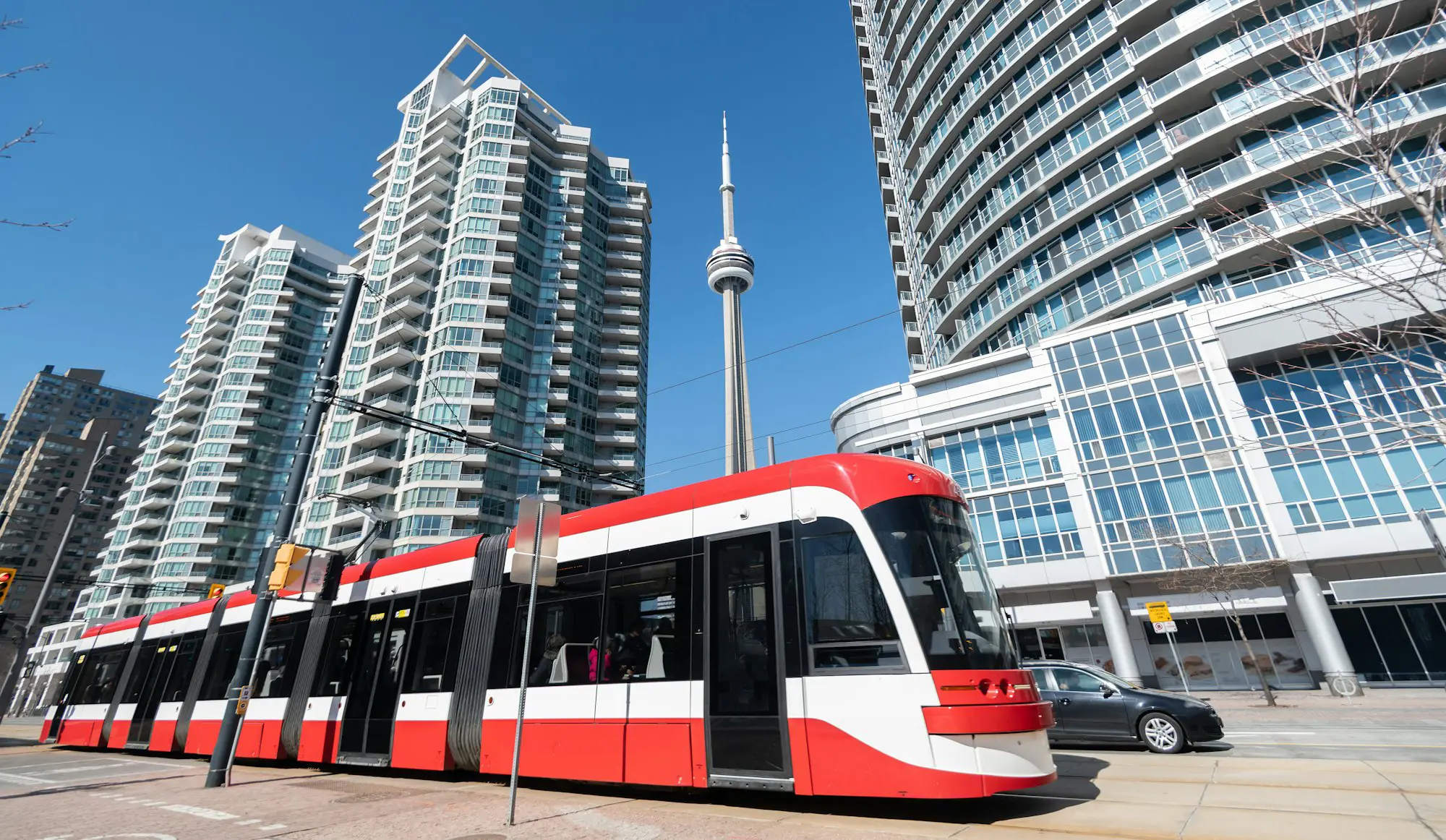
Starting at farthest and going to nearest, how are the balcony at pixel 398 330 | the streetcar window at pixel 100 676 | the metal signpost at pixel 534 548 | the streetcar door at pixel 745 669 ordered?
1. the balcony at pixel 398 330
2. the streetcar window at pixel 100 676
3. the metal signpost at pixel 534 548
4. the streetcar door at pixel 745 669

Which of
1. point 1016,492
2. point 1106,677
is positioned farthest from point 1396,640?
point 1106,677

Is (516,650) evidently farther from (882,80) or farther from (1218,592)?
(882,80)

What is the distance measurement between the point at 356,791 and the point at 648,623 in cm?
539

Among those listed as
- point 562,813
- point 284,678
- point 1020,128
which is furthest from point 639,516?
point 1020,128

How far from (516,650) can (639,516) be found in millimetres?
2780

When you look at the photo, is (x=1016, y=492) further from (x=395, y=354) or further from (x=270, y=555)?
(x=395, y=354)

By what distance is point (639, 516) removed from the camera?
8375 millimetres

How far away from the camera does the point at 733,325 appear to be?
70.2 metres

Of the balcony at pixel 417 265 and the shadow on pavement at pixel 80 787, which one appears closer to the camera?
the shadow on pavement at pixel 80 787

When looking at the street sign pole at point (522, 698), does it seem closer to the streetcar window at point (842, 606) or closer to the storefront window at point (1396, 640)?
the streetcar window at point (842, 606)

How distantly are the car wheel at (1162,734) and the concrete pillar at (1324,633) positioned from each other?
19.3 meters

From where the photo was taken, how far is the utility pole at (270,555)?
10367 millimetres

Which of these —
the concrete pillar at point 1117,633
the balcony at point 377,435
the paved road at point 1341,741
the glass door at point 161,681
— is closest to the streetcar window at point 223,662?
the glass door at point 161,681

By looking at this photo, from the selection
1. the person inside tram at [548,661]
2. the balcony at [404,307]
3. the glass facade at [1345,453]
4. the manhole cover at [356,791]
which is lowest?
the manhole cover at [356,791]
